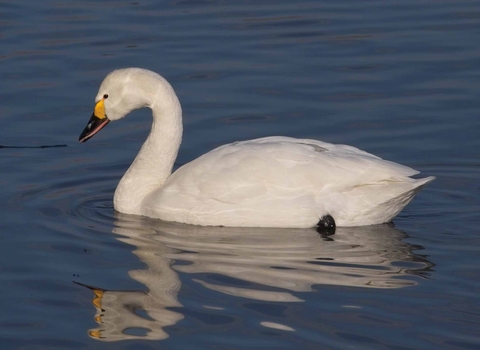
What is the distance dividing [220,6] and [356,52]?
267cm

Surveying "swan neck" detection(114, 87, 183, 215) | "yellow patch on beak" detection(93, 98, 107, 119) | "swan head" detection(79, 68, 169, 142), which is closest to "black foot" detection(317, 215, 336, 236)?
"swan neck" detection(114, 87, 183, 215)

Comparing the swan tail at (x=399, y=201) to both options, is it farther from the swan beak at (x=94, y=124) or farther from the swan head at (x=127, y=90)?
the swan beak at (x=94, y=124)

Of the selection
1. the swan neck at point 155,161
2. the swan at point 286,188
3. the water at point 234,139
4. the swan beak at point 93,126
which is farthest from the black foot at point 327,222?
the swan beak at point 93,126

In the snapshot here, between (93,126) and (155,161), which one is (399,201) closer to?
(155,161)

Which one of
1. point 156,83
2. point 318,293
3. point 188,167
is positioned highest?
point 156,83

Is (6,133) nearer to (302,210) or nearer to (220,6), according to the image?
(302,210)

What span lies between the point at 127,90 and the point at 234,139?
1.80 metres

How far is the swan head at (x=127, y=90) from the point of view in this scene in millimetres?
9992

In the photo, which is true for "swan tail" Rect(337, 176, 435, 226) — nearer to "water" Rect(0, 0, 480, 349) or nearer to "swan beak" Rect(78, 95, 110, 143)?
"water" Rect(0, 0, 480, 349)

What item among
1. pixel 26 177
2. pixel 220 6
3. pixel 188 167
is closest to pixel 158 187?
pixel 188 167

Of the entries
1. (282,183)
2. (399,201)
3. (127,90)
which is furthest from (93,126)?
(399,201)

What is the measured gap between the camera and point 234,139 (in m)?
11.5

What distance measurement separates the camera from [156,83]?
998 centimetres

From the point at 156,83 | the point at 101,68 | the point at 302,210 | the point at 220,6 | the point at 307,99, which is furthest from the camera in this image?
the point at 220,6
